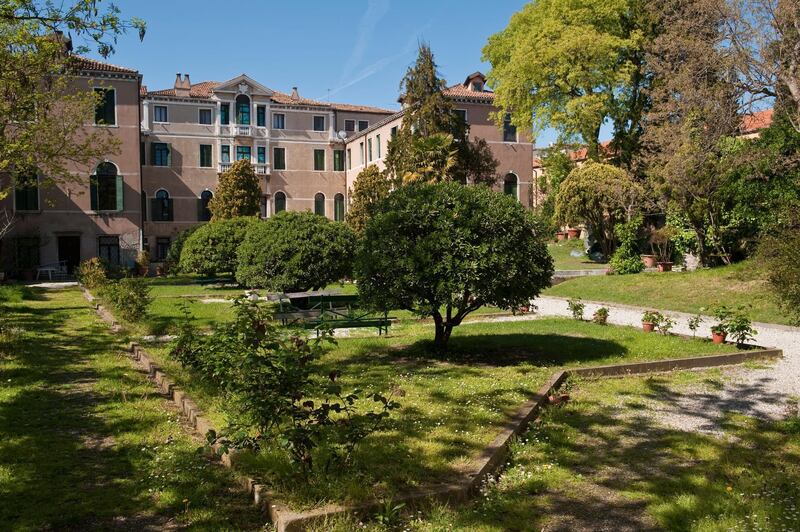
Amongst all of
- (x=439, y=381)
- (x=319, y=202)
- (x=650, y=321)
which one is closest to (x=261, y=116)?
(x=319, y=202)

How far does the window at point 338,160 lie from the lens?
5088cm

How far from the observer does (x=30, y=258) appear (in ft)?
110

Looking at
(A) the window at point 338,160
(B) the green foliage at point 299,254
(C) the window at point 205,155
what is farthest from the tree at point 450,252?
(A) the window at point 338,160

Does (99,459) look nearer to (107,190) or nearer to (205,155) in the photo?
(107,190)

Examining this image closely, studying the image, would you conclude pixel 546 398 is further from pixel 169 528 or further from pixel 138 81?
pixel 138 81

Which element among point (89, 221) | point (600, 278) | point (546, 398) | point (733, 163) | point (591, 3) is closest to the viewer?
point (546, 398)

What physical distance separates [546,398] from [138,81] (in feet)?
116

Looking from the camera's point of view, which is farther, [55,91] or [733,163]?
[733,163]

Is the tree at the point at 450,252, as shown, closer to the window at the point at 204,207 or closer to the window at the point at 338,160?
the window at the point at 204,207

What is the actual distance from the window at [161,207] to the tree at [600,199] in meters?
28.3

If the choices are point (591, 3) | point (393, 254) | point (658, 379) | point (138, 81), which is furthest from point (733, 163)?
point (138, 81)

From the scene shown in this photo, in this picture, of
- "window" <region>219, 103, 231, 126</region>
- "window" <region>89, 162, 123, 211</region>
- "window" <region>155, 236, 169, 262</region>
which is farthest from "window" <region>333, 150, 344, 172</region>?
"window" <region>89, 162, 123, 211</region>

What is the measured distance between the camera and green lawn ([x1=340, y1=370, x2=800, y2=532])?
4.51 metres

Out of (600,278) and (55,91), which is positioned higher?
(55,91)
